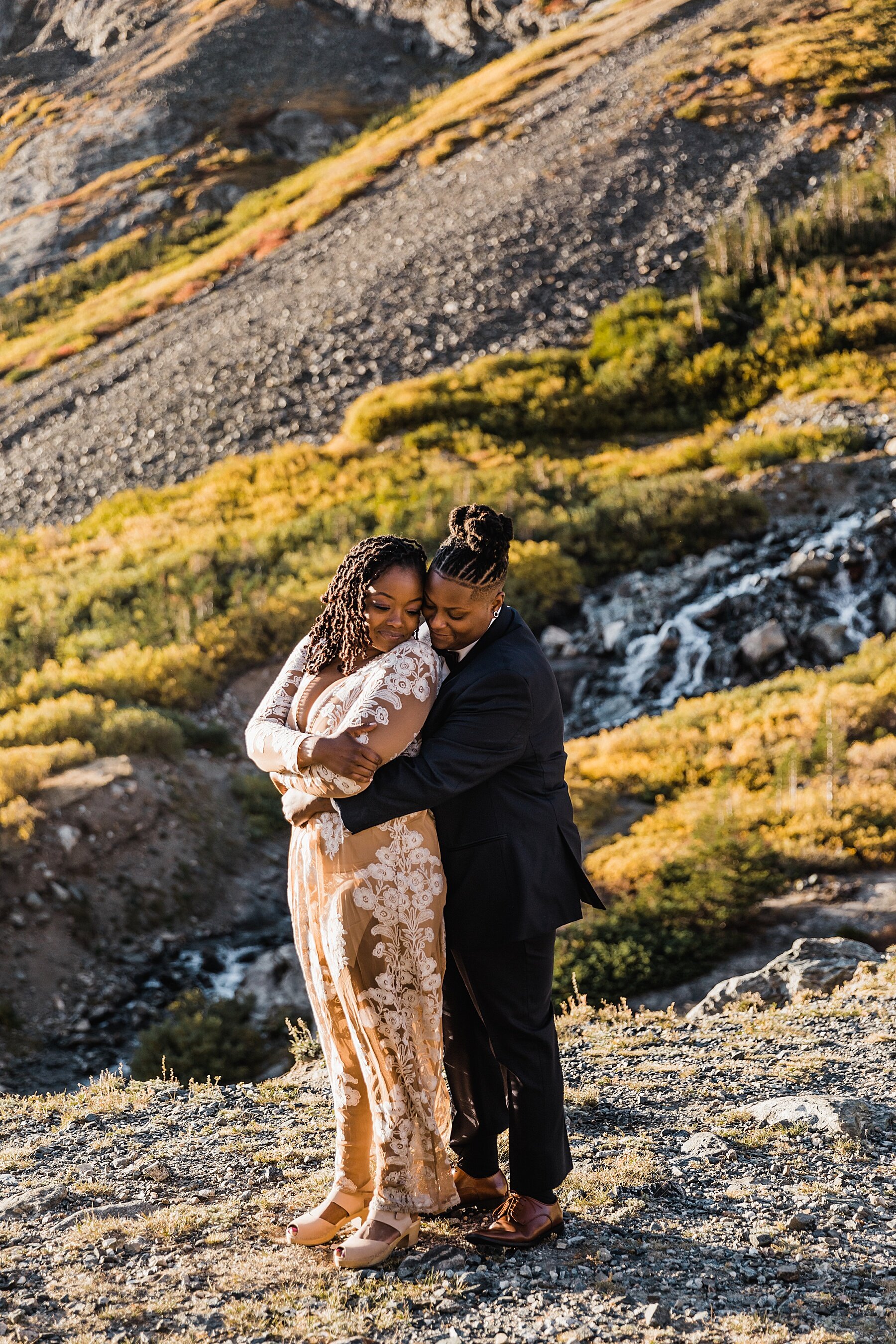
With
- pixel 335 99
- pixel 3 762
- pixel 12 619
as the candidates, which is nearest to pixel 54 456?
pixel 12 619

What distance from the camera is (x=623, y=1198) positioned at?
415cm

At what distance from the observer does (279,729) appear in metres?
3.58

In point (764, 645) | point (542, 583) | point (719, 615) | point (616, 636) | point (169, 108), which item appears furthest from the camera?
point (169, 108)

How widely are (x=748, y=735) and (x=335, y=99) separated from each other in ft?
193

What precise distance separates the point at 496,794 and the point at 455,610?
60cm

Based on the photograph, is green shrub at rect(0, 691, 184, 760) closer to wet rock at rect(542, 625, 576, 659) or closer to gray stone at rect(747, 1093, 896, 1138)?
wet rock at rect(542, 625, 576, 659)

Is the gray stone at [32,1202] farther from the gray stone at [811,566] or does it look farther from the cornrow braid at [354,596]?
the gray stone at [811,566]

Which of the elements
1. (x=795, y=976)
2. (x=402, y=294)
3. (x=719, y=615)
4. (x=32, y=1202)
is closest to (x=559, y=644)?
(x=719, y=615)

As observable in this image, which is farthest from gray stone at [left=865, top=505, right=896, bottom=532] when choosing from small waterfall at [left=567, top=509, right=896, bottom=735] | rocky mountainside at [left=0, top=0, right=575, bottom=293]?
rocky mountainside at [left=0, top=0, right=575, bottom=293]

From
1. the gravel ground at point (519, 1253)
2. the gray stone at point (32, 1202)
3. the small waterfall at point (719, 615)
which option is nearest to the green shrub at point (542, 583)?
the small waterfall at point (719, 615)

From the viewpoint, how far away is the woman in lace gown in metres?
3.46

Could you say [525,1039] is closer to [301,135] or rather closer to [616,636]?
[616,636]

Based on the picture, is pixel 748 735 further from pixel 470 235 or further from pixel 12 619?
pixel 470 235

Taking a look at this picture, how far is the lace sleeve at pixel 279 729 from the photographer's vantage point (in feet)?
11.4
